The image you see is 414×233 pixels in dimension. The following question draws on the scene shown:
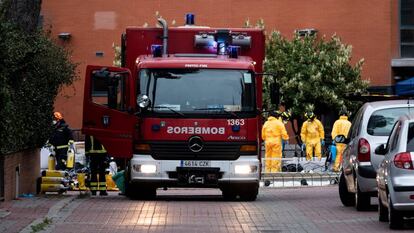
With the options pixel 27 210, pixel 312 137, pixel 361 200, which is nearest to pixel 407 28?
pixel 312 137

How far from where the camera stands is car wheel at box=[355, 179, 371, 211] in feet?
60.0

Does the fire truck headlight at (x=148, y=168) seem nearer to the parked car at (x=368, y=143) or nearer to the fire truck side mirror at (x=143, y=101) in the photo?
the fire truck side mirror at (x=143, y=101)

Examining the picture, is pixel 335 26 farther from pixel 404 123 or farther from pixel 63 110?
pixel 404 123

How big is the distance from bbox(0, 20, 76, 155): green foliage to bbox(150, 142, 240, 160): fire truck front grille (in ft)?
7.76

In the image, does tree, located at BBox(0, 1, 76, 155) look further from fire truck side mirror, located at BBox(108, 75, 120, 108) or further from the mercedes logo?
the mercedes logo

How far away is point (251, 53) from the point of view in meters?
22.5

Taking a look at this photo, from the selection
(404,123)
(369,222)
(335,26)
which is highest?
(335,26)

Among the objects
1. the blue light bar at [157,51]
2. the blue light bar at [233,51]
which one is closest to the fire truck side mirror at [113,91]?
the blue light bar at [157,51]

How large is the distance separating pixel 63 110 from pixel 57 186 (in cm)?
2708

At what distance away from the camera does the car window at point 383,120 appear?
1822 centimetres

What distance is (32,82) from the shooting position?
870 inches

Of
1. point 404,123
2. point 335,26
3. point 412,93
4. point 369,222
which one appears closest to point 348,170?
point 369,222

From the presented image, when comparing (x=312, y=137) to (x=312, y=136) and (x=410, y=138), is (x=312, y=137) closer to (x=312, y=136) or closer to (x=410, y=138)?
(x=312, y=136)

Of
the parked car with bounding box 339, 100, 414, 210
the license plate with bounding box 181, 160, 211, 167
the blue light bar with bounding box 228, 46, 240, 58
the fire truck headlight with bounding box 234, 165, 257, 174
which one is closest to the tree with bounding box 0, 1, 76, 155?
the license plate with bounding box 181, 160, 211, 167
